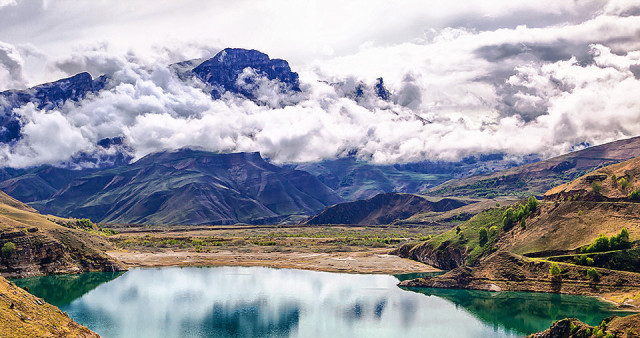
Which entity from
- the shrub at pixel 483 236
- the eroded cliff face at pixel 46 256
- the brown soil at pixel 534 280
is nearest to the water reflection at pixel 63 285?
the eroded cliff face at pixel 46 256

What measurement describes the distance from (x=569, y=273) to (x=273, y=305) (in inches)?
3187

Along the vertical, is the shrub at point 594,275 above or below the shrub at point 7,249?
below

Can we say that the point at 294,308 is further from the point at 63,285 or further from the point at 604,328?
the point at 604,328

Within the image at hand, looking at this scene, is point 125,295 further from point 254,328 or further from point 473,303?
point 473,303

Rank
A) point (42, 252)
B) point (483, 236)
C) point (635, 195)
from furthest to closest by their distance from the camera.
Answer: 1. point (483, 236)
2. point (42, 252)
3. point (635, 195)

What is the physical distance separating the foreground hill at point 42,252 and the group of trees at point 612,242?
161m

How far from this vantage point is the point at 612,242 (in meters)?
142

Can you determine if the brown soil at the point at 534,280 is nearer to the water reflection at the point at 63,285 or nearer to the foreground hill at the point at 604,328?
the foreground hill at the point at 604,328

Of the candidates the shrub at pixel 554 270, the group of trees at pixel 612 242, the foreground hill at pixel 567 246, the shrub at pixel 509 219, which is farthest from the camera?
the shrub at pixel 509 219

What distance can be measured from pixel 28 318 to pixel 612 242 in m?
138

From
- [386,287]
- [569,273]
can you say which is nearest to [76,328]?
[386,287]

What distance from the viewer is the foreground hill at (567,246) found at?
450 ft

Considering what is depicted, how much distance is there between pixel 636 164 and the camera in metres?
176

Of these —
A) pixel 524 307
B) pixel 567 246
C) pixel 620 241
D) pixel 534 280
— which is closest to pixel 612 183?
pixel 567 246
